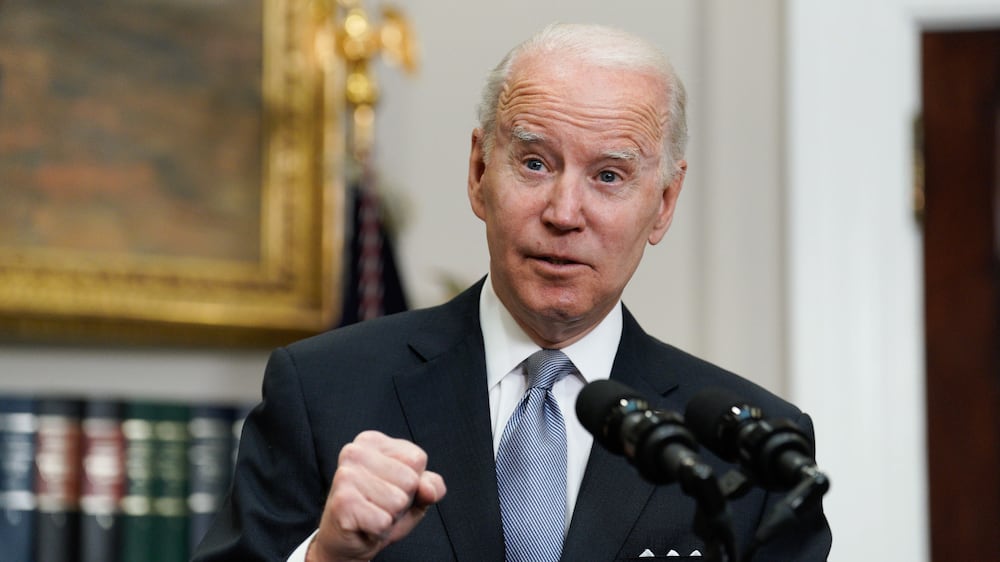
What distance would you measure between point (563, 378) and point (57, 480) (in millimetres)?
1634

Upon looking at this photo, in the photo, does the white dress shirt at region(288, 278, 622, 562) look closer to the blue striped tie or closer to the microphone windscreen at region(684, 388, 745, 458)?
the blue striped tie

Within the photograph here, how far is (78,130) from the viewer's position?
369 cm

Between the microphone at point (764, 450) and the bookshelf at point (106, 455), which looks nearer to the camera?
the microphone at point (764, 450)

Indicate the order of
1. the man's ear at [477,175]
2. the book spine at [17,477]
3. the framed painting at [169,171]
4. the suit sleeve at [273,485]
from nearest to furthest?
the suit sleeve at [273,485] < the man's ear at [477,175] < the book spine at [17,477] < the framed painting at [169,171]

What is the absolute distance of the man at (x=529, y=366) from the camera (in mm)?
2080

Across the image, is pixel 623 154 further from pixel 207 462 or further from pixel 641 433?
pixel 207 462

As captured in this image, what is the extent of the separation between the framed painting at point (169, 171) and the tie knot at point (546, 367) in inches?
66.7

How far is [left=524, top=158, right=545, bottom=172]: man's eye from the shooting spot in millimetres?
2205

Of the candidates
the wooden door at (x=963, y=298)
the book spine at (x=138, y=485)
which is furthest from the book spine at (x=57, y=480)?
the wooden door at (x=963, y=298)

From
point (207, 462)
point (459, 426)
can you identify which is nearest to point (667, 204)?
point (459, 426)

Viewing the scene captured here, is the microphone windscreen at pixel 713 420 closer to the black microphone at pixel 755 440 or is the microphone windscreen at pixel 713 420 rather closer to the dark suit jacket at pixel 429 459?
the black microphone at pixel 755 440

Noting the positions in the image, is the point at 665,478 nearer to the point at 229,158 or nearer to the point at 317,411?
the point at 317,411

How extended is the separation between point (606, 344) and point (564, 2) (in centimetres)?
210

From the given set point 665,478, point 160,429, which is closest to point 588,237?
point 665,478
